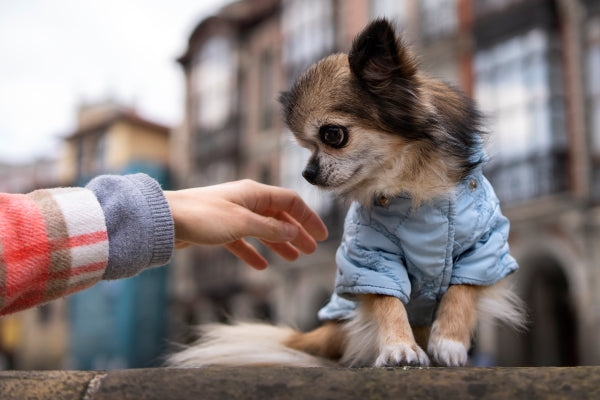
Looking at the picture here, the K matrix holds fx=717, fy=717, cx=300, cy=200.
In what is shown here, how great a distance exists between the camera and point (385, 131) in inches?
95.9

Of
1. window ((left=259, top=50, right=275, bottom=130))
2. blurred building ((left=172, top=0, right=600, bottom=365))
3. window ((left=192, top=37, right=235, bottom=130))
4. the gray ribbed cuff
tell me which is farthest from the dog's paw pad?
window ((left=192, top=37, right=235, bottom=130))

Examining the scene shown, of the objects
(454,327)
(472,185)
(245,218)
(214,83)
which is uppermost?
(214,83)

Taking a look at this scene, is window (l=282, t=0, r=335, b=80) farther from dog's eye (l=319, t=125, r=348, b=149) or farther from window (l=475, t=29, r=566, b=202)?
dog's eye (l=319, t=125, r=348, b=149)

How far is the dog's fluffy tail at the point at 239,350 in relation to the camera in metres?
2.55

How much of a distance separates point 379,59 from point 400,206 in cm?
50

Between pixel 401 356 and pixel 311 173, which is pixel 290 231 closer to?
pixel 311 173

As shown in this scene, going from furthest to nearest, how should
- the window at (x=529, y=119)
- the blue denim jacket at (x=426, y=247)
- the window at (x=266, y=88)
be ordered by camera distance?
the window at (x=266, y=88) < the window at (x=529, y=119) < the blue denim jacket at (x=426, y=247)

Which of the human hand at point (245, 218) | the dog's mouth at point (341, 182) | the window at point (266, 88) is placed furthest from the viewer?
the window at point (266, 88)

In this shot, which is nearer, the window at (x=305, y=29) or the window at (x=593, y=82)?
the window at (x=593, y=82)

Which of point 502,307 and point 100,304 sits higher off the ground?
point 502,307

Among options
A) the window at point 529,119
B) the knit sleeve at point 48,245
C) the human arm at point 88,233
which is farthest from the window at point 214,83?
the knit sleeve at point 48,245

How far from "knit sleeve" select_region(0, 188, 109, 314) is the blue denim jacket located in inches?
37.9

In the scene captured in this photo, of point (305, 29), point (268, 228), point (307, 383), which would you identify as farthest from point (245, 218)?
point (305, 29)

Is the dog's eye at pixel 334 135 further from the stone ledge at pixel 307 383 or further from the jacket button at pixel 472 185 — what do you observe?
the stone ledge at pixel 307 383
